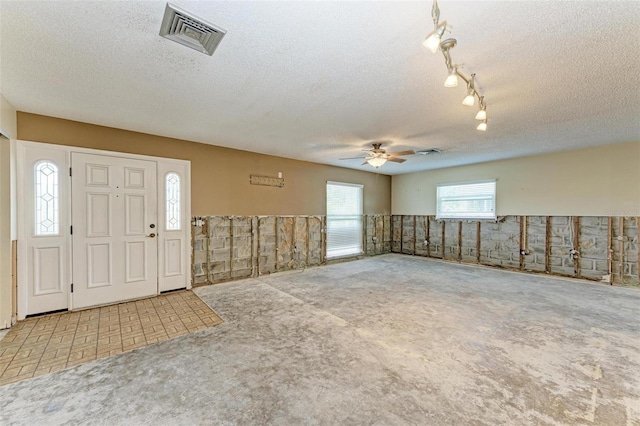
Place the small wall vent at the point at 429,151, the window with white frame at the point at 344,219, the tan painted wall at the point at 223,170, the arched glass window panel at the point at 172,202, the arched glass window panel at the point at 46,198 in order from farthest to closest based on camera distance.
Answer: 1. the window with white frame at the point at 344,219
2. the small wall vent at the point at 429,151
3. the arched glass window panel at the point at 172,202
4. the tan painted wall at the point at 223,170
5. the arched glass window panel at the point at 46,198

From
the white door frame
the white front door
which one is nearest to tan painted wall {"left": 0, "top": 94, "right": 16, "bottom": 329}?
the white door frame

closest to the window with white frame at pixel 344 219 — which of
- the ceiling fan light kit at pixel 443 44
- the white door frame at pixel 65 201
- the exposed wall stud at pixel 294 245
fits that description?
the exposed wall stud at pixel 294 245

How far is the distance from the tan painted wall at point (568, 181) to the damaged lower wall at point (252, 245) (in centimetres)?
419

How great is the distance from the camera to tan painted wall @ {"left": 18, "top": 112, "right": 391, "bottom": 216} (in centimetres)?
344

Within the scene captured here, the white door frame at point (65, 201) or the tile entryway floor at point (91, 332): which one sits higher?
the white door frame at point (65, 201)

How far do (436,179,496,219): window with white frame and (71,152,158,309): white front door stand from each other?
22.3 ft

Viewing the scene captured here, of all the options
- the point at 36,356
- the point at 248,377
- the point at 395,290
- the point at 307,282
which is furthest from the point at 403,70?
the point at 36,356

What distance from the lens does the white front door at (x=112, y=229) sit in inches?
138

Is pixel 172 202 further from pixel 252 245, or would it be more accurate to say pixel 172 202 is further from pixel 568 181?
pixel 568 181

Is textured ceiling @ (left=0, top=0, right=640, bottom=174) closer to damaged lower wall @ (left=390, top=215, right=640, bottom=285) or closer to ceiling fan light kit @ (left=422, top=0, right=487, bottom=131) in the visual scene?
ceiling fan light kit @ (left=422, top=0, right=487, bottom=131)

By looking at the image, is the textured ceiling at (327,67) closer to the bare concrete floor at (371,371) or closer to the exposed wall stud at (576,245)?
the exposed wall stud at (576,245)

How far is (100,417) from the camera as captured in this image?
1660mm

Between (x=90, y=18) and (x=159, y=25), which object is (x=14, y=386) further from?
(x=159, y=25)

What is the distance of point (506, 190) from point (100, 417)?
7457 millimetres
